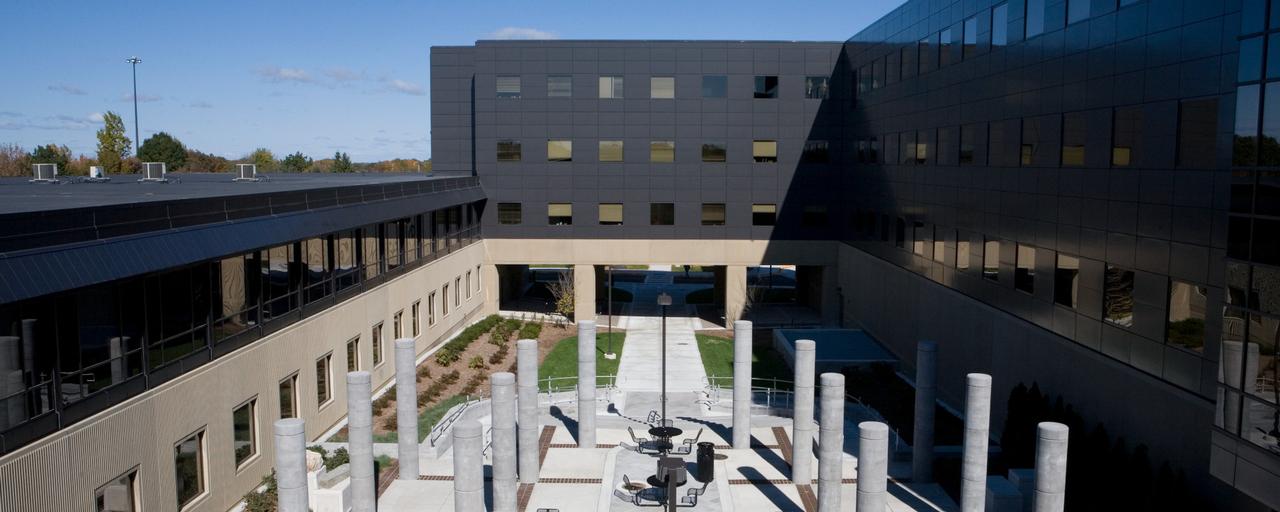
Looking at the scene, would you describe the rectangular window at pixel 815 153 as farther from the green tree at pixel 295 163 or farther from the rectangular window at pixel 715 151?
the green tree at pixel 295 163

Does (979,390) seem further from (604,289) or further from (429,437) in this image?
(604,289)

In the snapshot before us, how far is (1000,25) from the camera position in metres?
30.1

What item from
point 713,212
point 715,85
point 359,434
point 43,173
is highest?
point 715,85

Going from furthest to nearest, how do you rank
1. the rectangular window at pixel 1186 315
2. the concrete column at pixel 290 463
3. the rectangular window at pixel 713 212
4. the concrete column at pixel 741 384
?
1. the rectangular window at pixel 713 212
2. the concrete column at pixel 741 384
3. the rectangular window at pixel 1186 315
4. the concrete column at pixel 290 463

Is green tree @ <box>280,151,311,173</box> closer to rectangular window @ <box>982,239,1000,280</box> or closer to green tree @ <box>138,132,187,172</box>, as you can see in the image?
green tree @ <box>138,132,187,172</box>

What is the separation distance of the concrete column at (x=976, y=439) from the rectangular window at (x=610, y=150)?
33.3 metres

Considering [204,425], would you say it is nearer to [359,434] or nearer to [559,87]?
[359,434]

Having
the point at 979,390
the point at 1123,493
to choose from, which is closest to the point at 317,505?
the point at 979,390

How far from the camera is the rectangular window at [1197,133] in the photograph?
19109 millimetres

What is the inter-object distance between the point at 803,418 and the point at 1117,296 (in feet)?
26.8

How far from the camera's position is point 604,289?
63469mm

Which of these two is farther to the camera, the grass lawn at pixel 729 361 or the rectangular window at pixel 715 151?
the rectangular window at pixel 715 151

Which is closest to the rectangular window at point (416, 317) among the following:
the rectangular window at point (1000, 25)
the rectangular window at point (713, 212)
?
the rectangular window at point (713, 212)

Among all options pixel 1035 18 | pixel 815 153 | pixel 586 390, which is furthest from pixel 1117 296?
pixel 815 153
